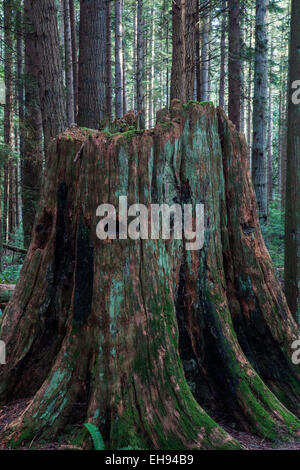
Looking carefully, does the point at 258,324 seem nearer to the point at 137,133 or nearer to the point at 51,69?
the point at 137,133

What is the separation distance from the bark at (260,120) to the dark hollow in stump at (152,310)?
8132mm

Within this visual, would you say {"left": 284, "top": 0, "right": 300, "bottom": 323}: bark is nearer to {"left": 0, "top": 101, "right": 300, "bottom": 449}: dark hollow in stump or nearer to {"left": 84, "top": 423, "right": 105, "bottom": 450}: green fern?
{"left": 0, "top": 101, "right": 300, "bottom": 449}: dark hollow in stump

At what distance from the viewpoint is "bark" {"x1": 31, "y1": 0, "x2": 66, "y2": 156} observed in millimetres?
7246

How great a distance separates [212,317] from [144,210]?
1.13 m

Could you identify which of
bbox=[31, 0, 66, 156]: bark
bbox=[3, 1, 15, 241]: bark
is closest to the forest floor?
bbox=[31, 0, 66, 156]: bark

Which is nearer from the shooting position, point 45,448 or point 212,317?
point 45,448

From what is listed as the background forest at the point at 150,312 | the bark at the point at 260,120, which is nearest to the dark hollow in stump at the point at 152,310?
the background forest at the point at 150,312

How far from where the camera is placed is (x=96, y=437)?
9.16ft

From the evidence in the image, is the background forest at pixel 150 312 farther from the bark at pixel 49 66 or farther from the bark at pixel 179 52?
the bark at pixel 179 52

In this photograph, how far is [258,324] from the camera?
380 cm

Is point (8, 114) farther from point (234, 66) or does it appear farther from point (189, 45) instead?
point (189, 45)

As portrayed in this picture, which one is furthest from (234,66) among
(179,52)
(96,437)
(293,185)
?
(96,437)

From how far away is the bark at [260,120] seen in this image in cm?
1180

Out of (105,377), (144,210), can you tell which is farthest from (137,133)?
(105,377)
